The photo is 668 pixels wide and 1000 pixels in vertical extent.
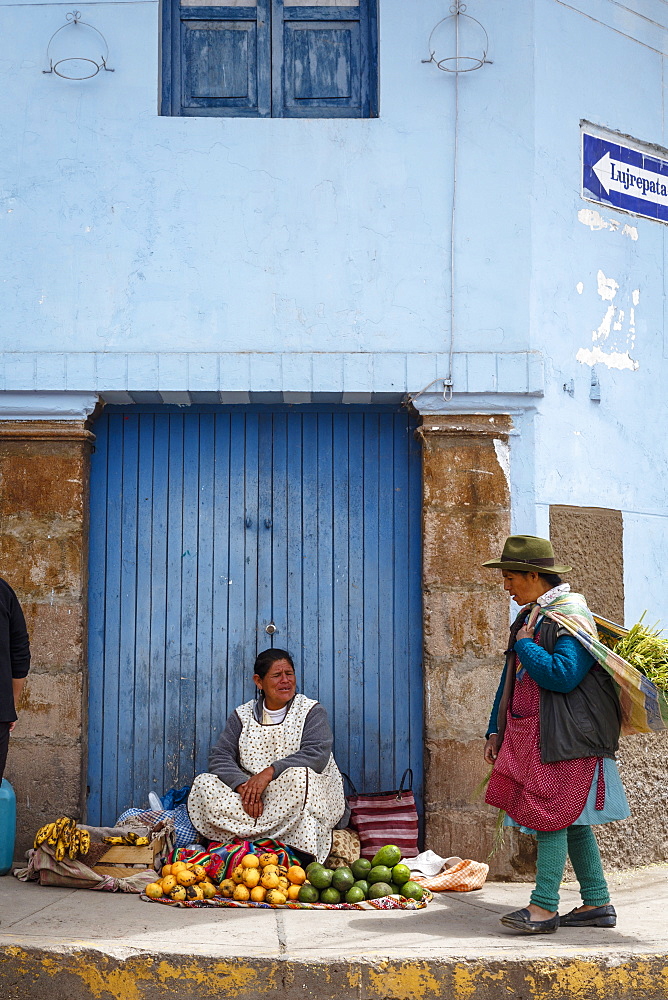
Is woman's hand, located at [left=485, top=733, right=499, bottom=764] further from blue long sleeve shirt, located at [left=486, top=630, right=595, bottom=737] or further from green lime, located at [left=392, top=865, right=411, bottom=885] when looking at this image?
green lime, located at [left=392, top=865, right=411, bottom=885]

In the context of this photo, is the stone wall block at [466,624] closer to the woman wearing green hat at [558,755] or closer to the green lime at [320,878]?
the woman wearing green hat at [558,755]

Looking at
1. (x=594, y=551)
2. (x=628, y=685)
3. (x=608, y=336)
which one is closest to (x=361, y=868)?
(x=628, y=685)

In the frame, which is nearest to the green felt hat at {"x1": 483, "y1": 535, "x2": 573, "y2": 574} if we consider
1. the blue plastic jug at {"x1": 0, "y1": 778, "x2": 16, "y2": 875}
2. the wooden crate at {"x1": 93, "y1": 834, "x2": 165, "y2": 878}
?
the wooden crate at {"x1": 93, "y1": 834, "x2": 165, "y2": 878}

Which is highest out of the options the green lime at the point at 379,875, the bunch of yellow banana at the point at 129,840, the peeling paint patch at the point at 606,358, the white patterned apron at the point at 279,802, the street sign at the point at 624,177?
the street sign at the point at 624,177

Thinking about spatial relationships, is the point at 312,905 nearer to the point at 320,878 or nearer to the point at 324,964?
the point at 320,878

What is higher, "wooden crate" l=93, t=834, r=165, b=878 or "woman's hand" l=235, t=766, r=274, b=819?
"woman's hand" l=235, t=766, r=274, b=819

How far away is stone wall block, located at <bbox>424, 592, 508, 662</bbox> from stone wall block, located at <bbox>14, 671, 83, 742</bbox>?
77.8 inches

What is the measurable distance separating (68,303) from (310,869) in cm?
332

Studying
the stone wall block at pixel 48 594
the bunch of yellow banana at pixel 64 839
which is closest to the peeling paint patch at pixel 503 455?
the stone wall block at pixel 48 594

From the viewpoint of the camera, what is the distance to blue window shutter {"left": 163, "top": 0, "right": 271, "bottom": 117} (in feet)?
20.6

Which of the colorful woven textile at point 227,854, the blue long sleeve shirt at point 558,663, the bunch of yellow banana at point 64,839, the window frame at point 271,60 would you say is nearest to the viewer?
the blue long sleeve shirt at point 558,663

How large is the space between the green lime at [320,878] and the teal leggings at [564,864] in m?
1.04

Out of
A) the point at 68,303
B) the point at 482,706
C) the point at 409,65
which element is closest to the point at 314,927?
the point at 482,706

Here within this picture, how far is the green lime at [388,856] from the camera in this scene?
532cm
